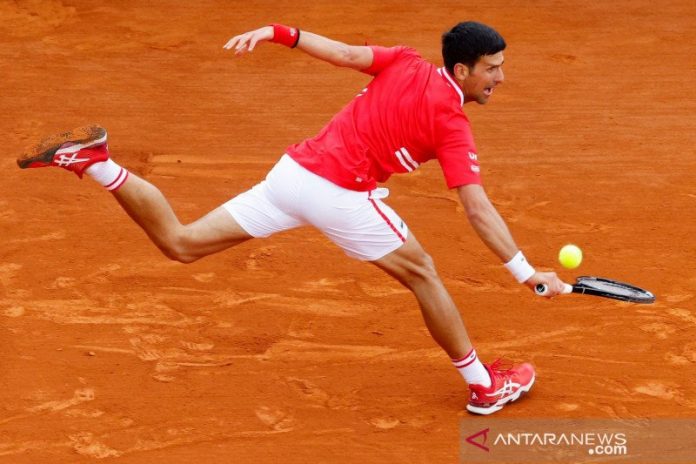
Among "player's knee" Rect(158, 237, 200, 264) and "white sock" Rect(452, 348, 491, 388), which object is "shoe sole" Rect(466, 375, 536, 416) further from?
"player's knee" Rect(158, 237, 200, 264)

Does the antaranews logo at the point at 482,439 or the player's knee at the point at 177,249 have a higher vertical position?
the player's knee at the point at 177,249

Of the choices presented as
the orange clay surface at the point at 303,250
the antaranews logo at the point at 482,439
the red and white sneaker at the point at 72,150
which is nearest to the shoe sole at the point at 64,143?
the red and white sneaker at the point at 72,150

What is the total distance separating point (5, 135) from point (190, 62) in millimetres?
2038

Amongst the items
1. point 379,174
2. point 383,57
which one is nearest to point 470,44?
point 383,57

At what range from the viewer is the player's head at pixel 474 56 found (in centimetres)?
699

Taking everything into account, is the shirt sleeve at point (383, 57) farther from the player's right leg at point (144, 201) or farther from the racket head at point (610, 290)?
the racket head at point (610, 290)

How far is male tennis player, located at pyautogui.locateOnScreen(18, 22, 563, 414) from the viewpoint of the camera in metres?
6.96

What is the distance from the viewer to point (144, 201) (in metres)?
7.43

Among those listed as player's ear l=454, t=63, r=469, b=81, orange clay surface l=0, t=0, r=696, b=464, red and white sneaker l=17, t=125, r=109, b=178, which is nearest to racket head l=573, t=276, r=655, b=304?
orange clay surface l=0, t=0, r=696, b=464

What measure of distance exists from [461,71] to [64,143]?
227cm

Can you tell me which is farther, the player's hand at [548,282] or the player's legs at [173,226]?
the player's legs at [173,226]

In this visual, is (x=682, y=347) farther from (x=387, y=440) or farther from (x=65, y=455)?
(x=65, y=455)

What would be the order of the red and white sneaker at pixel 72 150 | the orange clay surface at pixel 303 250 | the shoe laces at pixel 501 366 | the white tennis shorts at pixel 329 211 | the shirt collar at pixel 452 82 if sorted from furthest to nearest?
the shoe laces at pixel 501 366 < the orange clay surface at pixel 303 250 < the red and white sneaker at pixel 72 150 < the white tennis shorts at pixel 329 211 < the shirt collar at pixel 452 82

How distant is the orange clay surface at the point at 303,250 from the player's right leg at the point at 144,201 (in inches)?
35.5
